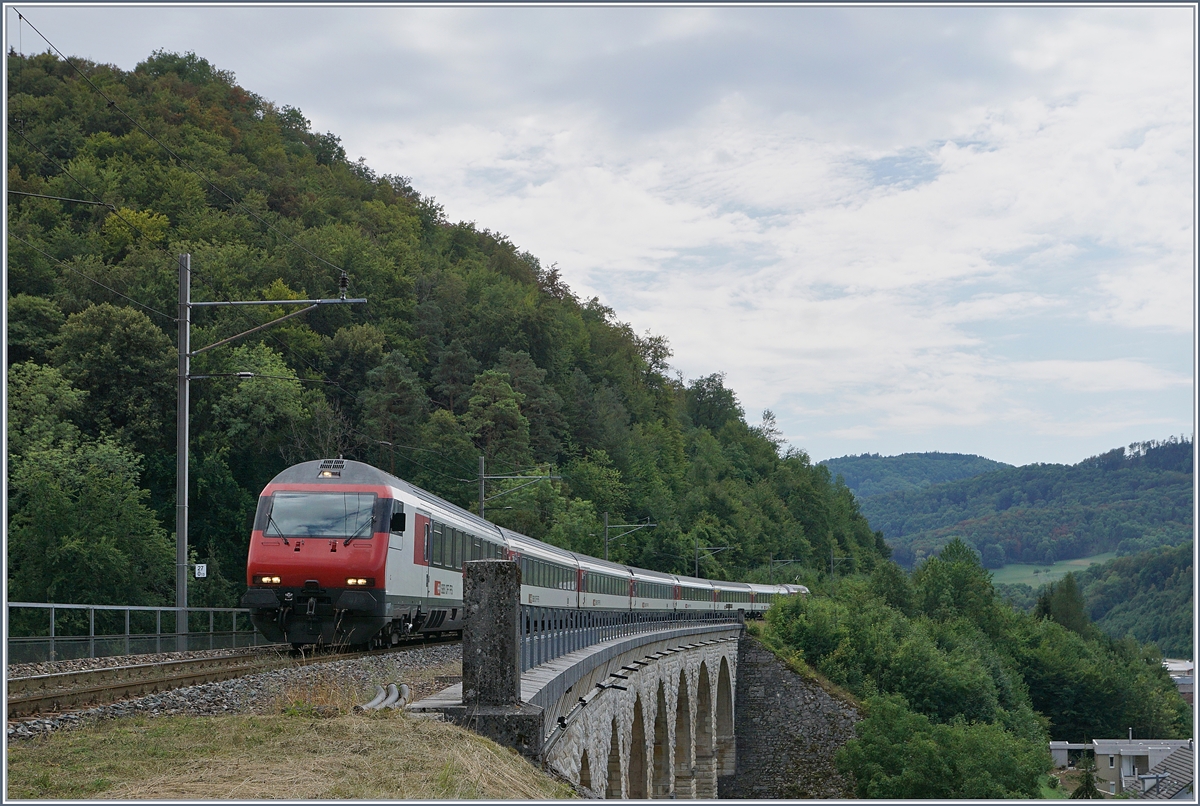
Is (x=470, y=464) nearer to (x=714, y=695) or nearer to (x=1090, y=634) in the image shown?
(x=714, y=695)

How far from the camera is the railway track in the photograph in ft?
38.0

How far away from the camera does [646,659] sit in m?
27.7

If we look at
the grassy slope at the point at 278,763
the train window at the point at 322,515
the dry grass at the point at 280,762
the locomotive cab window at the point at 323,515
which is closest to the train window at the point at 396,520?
the locomotive cab window at the point at 323,515

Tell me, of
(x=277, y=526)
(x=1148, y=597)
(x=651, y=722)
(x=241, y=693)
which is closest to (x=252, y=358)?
(x=651, y=722)

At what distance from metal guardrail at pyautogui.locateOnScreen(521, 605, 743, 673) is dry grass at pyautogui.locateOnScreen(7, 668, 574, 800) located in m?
2.22

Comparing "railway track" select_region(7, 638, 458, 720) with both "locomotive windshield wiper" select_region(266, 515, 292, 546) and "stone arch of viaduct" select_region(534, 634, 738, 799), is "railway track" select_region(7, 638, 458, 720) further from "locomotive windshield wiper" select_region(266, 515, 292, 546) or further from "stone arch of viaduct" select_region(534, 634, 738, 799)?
"stone arch of viaduct" select_region(534, 634, 738, 799)

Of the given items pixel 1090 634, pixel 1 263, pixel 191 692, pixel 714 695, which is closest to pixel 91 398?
pixel 714 695

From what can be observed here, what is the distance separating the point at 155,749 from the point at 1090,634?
128 m

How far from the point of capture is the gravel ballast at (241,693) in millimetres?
10672

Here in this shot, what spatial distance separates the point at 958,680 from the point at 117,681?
55726mm

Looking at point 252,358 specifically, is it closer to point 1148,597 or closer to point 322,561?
point 322,561

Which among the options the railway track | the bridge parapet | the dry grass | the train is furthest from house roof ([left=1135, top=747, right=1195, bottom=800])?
the dry grass

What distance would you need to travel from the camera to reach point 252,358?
63.1 m

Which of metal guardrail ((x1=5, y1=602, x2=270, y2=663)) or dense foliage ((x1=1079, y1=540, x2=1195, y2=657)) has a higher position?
metal guardrail ((x1=5, y1=602, x2=270, y2=663))
